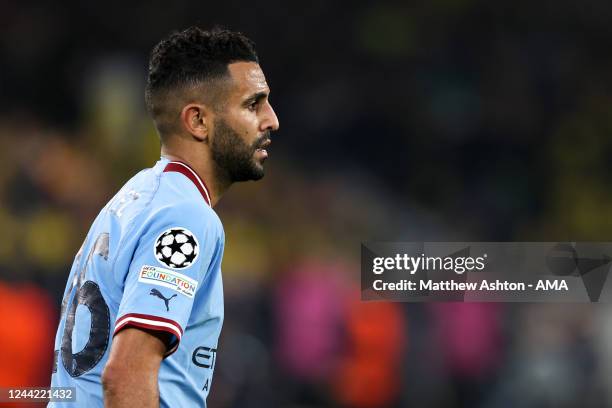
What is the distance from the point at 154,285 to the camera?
2.29 meters

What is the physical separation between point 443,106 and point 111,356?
8.41 m

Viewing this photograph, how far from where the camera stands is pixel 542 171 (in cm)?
962

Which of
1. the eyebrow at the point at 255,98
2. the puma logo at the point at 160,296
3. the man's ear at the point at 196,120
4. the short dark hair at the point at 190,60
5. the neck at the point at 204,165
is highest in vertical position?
the short dark hair at the point at 190,60

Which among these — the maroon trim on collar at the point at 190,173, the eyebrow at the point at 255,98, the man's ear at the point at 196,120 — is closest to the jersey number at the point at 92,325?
the maroon trim on collar at the point at 190,173

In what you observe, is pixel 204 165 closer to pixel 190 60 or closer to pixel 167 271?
pixel 190 60

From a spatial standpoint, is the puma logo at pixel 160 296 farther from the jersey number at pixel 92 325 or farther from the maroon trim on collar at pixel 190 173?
the maroon trim on collar at pixel 190 173

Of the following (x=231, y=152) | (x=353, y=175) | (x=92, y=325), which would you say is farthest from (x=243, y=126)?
(x=353, y=175)

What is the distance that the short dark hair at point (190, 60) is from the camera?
273 cm

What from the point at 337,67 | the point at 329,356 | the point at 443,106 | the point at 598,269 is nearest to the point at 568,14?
the point at 443,106

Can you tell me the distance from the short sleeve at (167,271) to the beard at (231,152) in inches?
14.2

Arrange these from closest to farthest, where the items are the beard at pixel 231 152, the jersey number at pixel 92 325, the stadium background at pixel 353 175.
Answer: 1. the jersey number at pixel 92 325
2. the beard at pixel 231 152
3. the stadium background at pixel 353 175

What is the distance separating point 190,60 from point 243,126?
9.0 inches

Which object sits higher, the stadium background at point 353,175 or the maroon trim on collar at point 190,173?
the stadium background at point 353,175

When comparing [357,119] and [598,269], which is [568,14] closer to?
[357,119]
